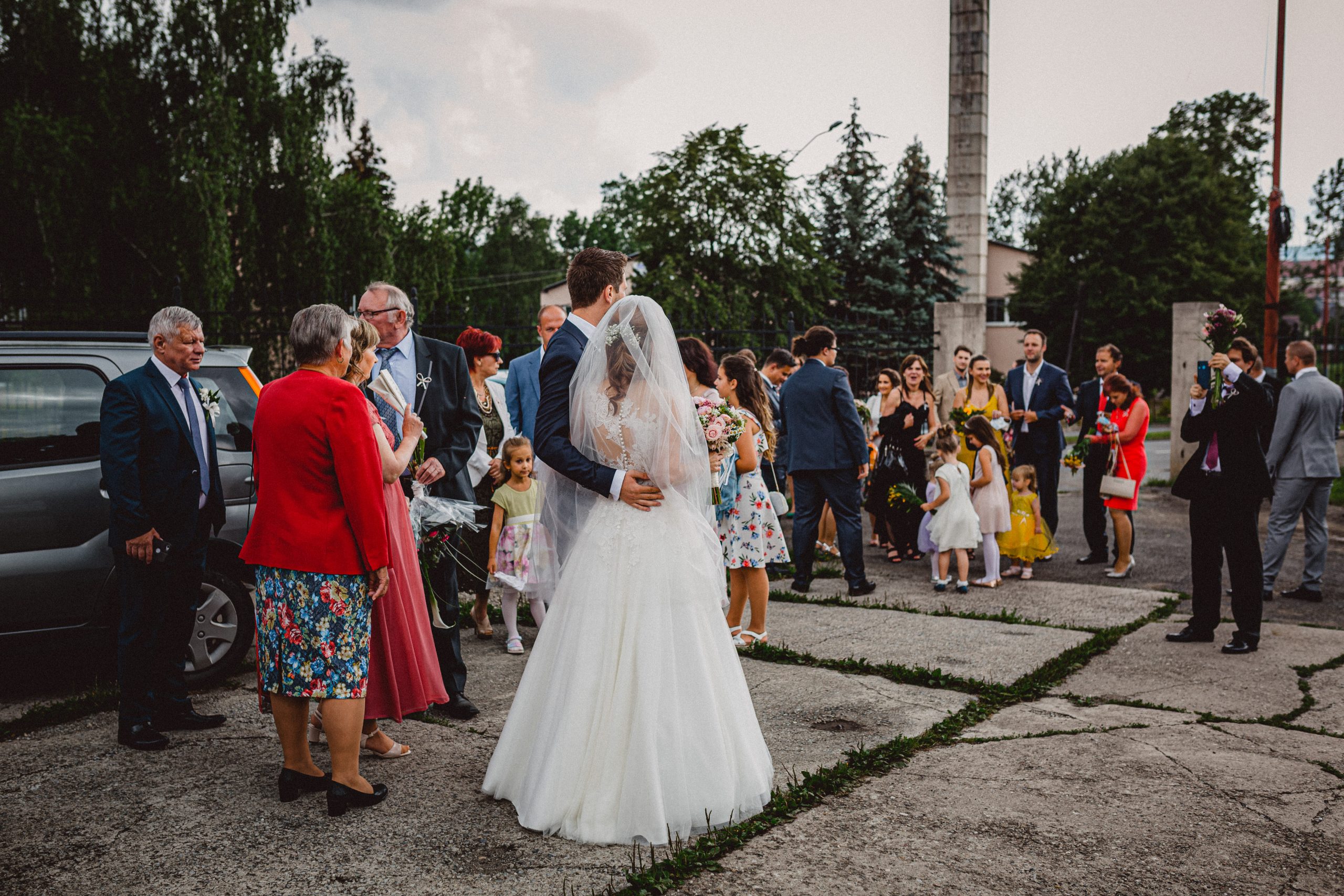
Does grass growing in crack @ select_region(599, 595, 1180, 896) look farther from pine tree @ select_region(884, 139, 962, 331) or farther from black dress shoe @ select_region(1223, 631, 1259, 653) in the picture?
pine tree @ select_region(884, 139, 962, 331)

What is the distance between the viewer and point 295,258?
69.5 ft

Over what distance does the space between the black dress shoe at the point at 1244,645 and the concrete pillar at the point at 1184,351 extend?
9.38 meters

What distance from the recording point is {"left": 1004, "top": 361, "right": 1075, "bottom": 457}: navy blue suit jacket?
31.4 ft

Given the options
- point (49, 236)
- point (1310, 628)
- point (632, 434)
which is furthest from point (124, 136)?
point (1310, 628)

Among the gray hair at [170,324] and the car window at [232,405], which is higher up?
the gray hair at [170,324]

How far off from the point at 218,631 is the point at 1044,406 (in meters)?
7.49

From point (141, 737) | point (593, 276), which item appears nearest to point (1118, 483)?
point (593, 276)

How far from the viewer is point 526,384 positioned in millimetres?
7137

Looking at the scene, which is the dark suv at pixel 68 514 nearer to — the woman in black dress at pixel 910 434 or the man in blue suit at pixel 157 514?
the man in blue suit at pixel 157 514

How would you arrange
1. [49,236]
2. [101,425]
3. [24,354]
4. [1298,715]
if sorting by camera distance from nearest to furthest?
[101,425], [1298,715], [24,354], [49,236]

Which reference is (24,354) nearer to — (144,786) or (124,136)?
(144,786)

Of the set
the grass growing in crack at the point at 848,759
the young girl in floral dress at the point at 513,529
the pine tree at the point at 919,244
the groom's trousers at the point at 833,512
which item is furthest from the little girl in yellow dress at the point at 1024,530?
the pine tree at the point at 919,244

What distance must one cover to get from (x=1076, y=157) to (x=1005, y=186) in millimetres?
9668

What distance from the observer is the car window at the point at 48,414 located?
537 cm
